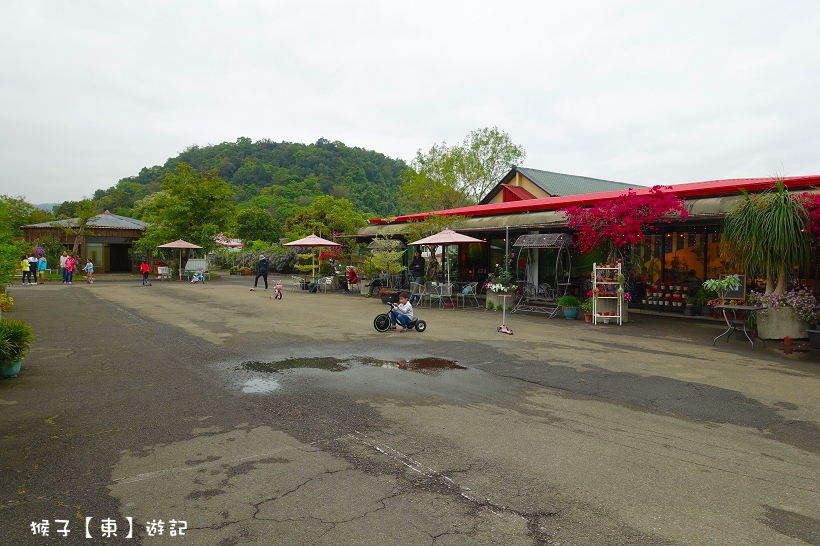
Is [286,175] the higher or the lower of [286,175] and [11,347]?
the higher

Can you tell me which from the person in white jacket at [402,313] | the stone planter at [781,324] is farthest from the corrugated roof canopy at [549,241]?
the stone planter at [781,324]

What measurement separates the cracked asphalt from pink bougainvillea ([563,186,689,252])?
3.88m

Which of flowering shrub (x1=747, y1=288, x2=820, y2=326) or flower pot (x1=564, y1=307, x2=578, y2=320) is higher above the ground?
flowering shrub (x1=747, y1=288, x2=820, y2=326)

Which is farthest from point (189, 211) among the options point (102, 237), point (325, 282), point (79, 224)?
point (325, 282)

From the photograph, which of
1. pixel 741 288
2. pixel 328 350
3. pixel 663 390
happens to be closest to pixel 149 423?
pixel 328 350

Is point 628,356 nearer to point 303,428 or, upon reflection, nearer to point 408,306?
point 408,306

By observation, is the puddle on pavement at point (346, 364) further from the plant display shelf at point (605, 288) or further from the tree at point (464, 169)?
the tree at point (464, 169)

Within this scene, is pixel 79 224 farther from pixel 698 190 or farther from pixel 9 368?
pixel 698 190

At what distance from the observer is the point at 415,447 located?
459cm

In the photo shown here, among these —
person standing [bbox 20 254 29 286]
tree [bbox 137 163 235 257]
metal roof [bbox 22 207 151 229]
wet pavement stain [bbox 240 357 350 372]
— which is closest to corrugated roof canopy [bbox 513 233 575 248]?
A: wet pavement stain [bbox 240 357 350 372]

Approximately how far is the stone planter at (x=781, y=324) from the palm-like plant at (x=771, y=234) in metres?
0.56

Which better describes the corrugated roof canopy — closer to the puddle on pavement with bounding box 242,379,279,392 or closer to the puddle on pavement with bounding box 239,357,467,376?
the puddle on pavement with bounding box 239,357,467,376

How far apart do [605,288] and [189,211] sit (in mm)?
28793

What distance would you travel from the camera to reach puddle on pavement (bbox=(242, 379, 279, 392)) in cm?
659
